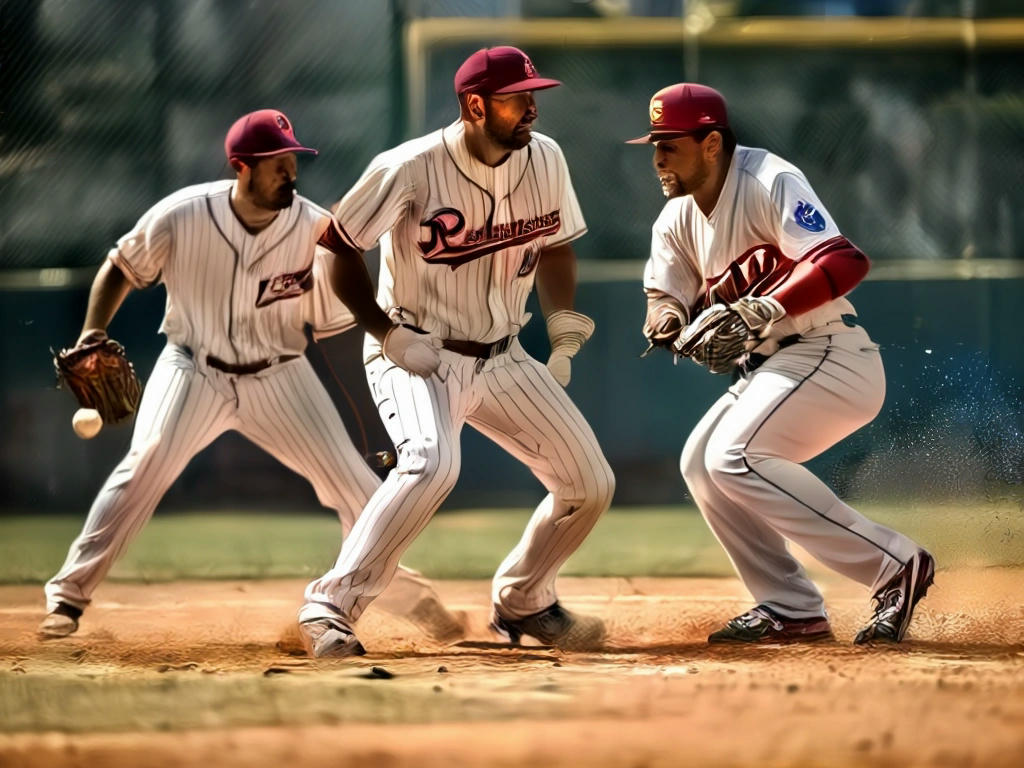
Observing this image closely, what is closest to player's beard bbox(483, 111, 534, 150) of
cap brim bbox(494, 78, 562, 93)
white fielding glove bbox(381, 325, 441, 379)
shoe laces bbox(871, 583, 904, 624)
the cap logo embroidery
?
cap brim bbox(494, 78, 562, 93)

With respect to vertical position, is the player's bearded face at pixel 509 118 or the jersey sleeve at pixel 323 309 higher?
the player's bearded face at pixel 509 118

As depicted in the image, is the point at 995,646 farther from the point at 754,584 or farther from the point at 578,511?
the point at 578,511

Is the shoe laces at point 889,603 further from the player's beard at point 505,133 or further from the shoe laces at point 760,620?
the player's beard at point 505,133

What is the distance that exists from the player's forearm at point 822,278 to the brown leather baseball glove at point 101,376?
231cm

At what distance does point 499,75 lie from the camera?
4.38 meters

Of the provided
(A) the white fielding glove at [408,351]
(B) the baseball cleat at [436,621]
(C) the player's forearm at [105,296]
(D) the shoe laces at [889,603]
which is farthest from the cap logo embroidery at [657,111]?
(C) the player's forearm at [105,296]

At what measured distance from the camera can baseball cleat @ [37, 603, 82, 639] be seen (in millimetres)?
4922

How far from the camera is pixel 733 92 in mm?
6785

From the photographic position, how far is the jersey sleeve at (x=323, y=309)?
5.15m

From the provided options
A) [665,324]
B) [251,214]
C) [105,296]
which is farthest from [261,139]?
[665,324]

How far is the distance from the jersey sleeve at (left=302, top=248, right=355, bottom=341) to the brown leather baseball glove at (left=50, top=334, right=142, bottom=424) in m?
0.66

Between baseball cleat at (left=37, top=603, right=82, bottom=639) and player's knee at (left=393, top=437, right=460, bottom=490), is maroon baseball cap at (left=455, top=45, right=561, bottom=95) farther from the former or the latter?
baseball cleat at (left=37, top=603, right=82, bottom=639)

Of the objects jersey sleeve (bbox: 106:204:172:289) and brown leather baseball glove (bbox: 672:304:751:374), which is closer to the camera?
brown leather baseball glove (bbox: 672:304:751:374)

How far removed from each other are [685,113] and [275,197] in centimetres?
151
